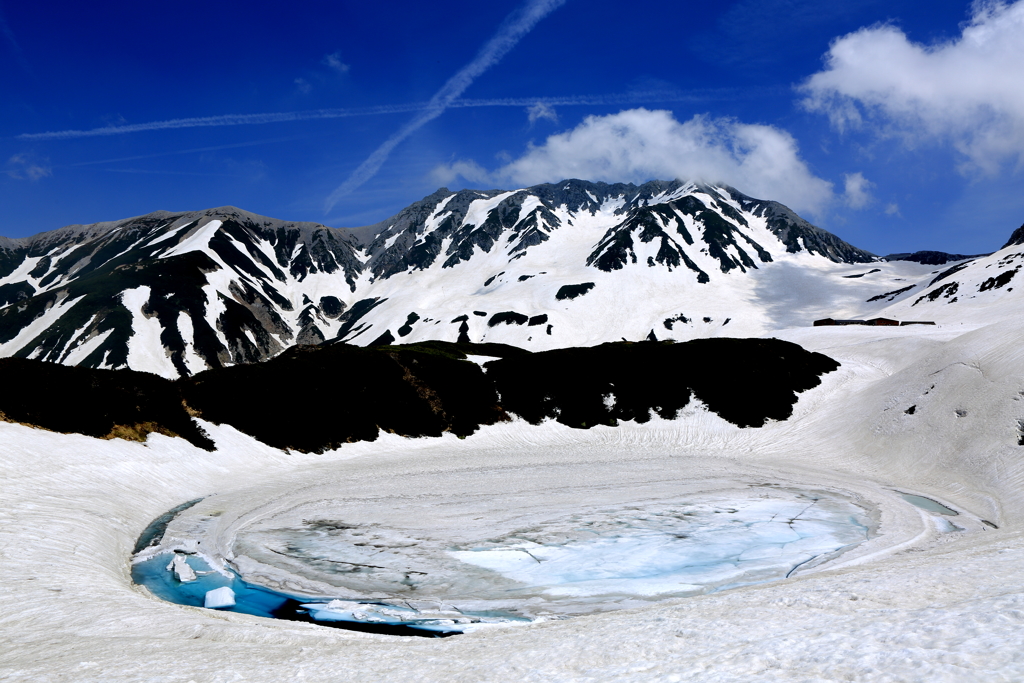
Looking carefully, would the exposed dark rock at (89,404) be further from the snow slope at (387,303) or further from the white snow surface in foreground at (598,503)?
the snow slope at (387,303)

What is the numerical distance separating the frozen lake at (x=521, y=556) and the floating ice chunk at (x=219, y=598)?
380mm

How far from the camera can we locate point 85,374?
27547mm

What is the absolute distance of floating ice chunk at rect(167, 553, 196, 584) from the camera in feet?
46.1

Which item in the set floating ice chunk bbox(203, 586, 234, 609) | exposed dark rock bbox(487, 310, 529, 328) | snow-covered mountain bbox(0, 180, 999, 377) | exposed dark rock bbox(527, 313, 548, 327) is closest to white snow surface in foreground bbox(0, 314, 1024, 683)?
floating ice chunk bbox(203, 586, 234, 609)

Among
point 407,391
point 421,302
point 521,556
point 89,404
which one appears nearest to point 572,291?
point 421,302

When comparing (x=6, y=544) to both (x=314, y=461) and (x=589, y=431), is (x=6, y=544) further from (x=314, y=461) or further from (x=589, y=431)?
(x=589, y=431)

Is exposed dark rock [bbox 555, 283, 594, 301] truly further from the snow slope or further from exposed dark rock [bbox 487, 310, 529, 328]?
exposed dark rock [bbox 487, 310, 529, 328]

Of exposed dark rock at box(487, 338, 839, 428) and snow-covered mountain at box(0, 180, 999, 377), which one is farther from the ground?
snow-covered mountain at box(0, 180, 999, 377)

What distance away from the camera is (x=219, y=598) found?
12.7 meters

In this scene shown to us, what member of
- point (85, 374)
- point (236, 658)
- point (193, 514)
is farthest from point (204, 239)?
point (236, 658)

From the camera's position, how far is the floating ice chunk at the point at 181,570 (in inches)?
553

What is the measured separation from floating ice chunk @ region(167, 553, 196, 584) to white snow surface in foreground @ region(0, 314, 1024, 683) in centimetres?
99

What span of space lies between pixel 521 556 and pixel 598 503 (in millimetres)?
6923

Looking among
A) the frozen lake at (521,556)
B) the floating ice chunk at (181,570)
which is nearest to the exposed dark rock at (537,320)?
the frozen lake at (521,556)
